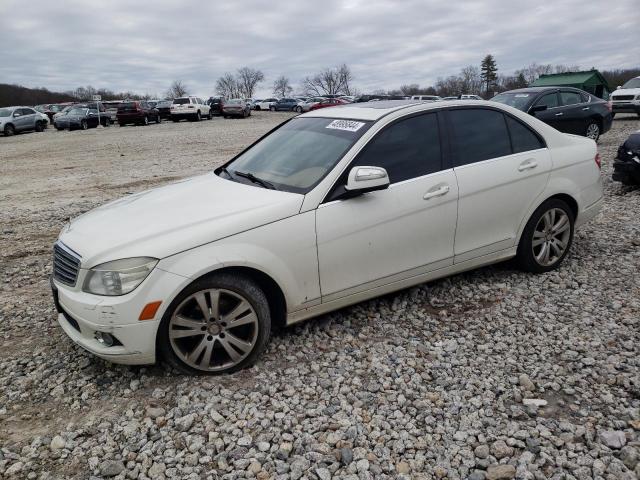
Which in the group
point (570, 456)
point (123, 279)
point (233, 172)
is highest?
point (233, 172)

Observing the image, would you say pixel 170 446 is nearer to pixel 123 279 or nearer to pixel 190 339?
pixel 190 339

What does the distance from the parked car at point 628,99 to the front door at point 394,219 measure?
20.8 metres

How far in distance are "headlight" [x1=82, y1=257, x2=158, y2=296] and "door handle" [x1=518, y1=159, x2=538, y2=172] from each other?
3.13 m

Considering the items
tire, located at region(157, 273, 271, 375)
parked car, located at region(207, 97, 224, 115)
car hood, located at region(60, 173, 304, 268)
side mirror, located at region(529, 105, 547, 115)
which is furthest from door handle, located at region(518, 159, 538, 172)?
parked car, located at region(207, 97, 224, 115)

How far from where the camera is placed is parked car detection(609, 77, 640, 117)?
812 inches

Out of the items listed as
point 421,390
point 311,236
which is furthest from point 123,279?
point 421,390

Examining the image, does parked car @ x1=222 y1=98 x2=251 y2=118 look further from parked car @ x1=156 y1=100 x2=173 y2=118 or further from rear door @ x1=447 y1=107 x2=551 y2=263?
rear door @ x1=447 y1=107 x2=551 y2=263

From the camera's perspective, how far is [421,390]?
3150mm

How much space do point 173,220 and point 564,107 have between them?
12109mm

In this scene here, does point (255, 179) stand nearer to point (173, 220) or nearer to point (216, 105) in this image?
point (173, 220)

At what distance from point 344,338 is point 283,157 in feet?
4.93

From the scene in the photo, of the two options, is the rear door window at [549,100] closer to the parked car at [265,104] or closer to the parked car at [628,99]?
the parked car at [628,99]

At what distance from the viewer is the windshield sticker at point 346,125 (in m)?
3.91

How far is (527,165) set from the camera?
175 inches
